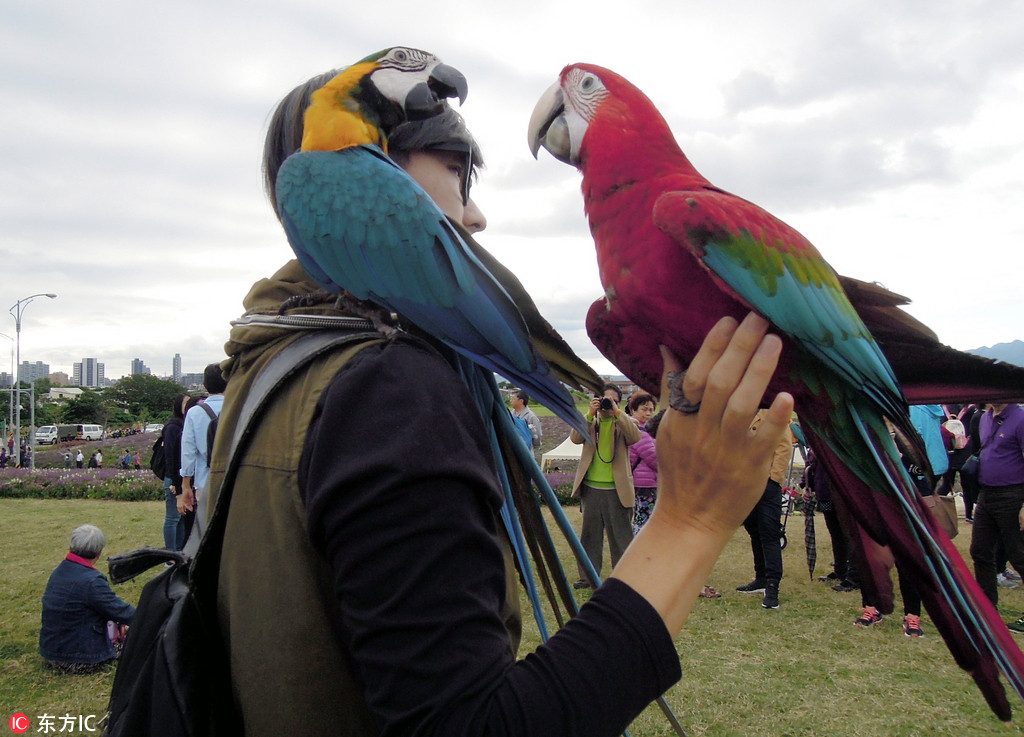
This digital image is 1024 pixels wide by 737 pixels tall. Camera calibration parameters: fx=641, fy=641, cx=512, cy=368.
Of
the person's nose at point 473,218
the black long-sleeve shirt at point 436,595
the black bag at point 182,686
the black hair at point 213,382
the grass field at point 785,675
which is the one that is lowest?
the grass field at point 785,675

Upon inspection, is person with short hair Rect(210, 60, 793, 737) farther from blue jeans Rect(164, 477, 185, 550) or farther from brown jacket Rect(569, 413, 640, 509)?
blue jeans Rect(164, 477, 185, 550)

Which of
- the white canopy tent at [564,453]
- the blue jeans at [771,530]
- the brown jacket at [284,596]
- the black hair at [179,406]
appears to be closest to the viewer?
the brown jacket at [284,596]

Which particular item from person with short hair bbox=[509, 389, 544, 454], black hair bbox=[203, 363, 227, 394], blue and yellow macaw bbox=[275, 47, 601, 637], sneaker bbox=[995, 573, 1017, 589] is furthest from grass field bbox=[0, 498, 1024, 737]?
blue and yellow macaw bbox=[275, 47, 601, 637]

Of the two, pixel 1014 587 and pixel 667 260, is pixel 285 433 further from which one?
pixel 1014 587

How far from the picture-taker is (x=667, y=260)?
3.06 feet

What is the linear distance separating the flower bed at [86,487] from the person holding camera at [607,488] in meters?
8.58

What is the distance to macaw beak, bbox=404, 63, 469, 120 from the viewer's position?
114cm

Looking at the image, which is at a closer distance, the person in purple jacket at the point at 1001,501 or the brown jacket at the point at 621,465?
the person in purple jacket at the point at 1001,501

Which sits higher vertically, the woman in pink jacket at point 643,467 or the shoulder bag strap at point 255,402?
the shoulder bag strap at point 255,402

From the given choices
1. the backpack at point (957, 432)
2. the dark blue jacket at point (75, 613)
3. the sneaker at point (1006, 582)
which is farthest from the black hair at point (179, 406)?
the sneaker at point (1006, 582)

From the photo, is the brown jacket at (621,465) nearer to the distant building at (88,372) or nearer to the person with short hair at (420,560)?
the person with short hair at (420,560)

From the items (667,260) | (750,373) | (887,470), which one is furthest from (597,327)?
(887,470)

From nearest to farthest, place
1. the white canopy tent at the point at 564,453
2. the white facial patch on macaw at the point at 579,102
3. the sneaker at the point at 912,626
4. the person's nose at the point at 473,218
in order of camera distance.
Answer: the white facial patch on macaw at the point at 579,102
the person's nose at the point at 473,218
the sneaker at the point at 912,626
the white canopy tent at the point at 564,453

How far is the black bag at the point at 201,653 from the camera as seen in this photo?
2.62 feet
